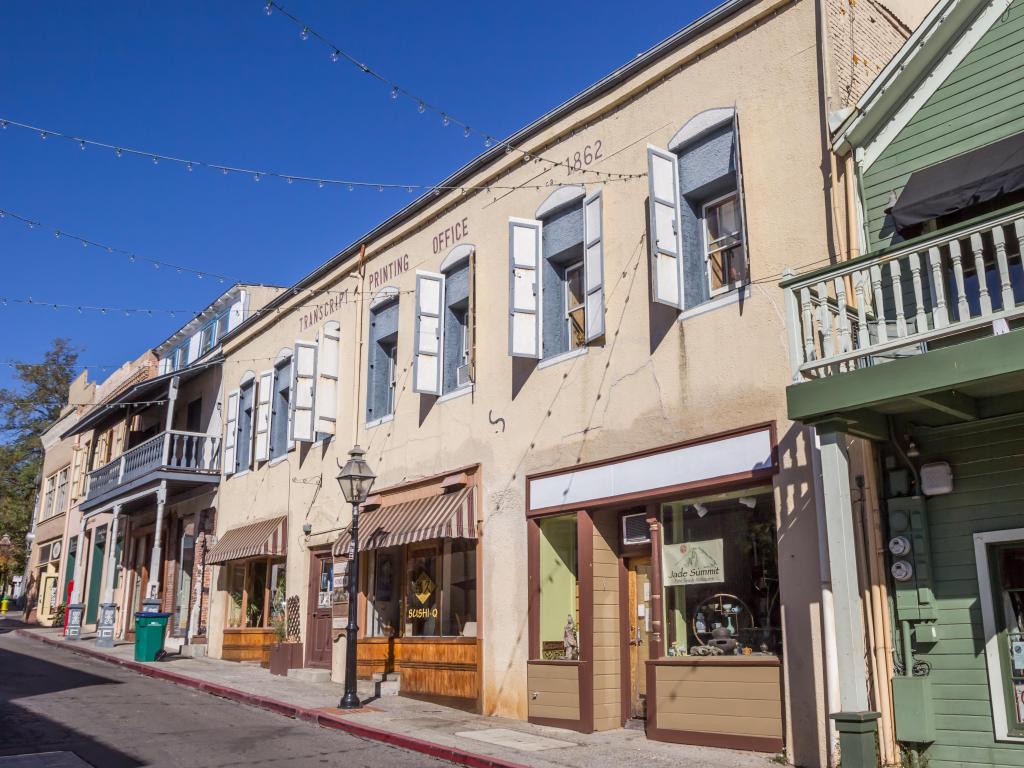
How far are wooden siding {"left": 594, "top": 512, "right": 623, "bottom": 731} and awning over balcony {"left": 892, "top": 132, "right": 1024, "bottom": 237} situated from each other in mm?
4943

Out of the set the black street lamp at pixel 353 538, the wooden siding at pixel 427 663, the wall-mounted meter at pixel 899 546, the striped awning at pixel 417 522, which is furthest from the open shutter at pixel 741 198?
the wooden siding at pixel 427 663

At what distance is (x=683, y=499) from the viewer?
34.3 ft

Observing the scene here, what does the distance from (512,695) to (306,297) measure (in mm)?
10045

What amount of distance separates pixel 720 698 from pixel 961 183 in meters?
5.40

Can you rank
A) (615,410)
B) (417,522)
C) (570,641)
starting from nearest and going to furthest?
(615,410) < (570,641) < (417,522)

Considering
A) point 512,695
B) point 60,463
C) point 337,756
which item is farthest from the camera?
point 60,463

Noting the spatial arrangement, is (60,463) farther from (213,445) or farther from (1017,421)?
(1017,421)

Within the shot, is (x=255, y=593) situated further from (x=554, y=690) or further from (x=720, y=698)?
(x=720, y=698)

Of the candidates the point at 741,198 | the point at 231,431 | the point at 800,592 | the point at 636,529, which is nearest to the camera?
the point at 800,592

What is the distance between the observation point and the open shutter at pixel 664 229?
1033 cm

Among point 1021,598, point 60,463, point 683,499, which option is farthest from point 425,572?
point 60,463

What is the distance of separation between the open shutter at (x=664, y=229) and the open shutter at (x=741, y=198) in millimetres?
730

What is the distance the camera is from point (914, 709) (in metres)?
7.92

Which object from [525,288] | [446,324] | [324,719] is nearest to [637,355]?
[525,288]
